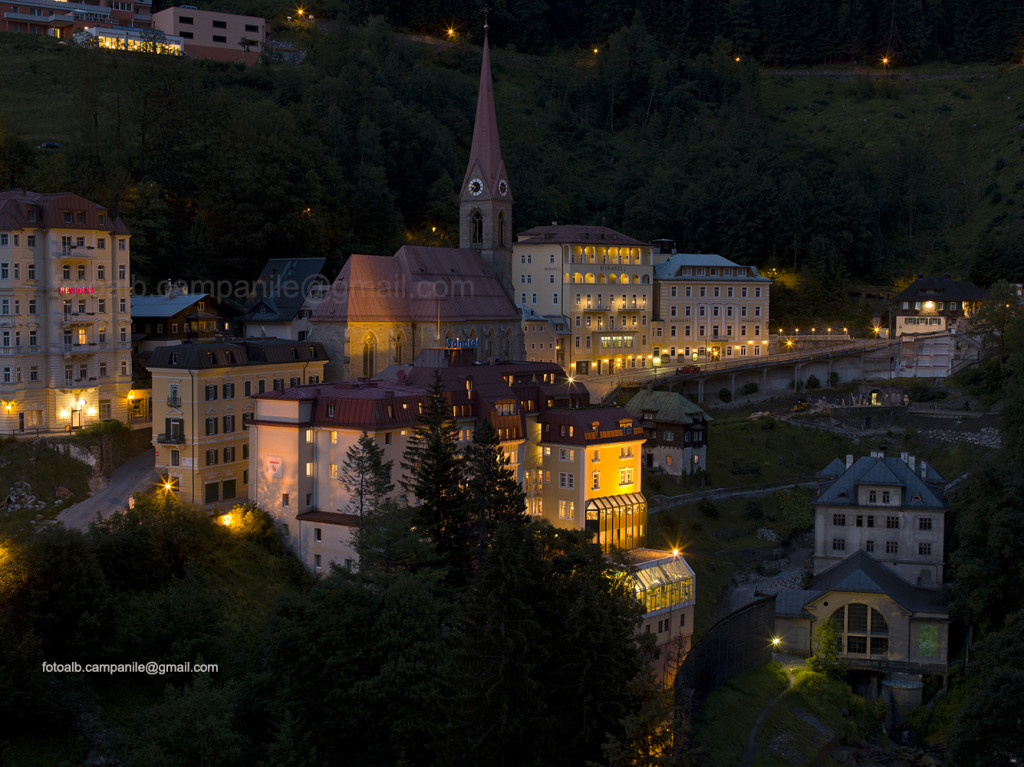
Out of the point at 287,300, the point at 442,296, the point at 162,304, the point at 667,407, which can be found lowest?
the point at 667,407

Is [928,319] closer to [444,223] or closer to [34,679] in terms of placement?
[444,223]

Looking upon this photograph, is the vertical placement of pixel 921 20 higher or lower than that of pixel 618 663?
higher

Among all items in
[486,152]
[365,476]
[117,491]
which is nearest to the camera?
[365,476]

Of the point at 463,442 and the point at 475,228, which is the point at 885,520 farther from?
the point at 475,228

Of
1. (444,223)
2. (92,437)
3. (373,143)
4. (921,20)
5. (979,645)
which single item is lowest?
(979,645)

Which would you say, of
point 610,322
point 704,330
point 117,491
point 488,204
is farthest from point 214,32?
point 117,491

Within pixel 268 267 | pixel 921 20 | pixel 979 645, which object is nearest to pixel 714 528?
pixel 979 645

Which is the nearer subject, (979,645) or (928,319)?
(979,645)
